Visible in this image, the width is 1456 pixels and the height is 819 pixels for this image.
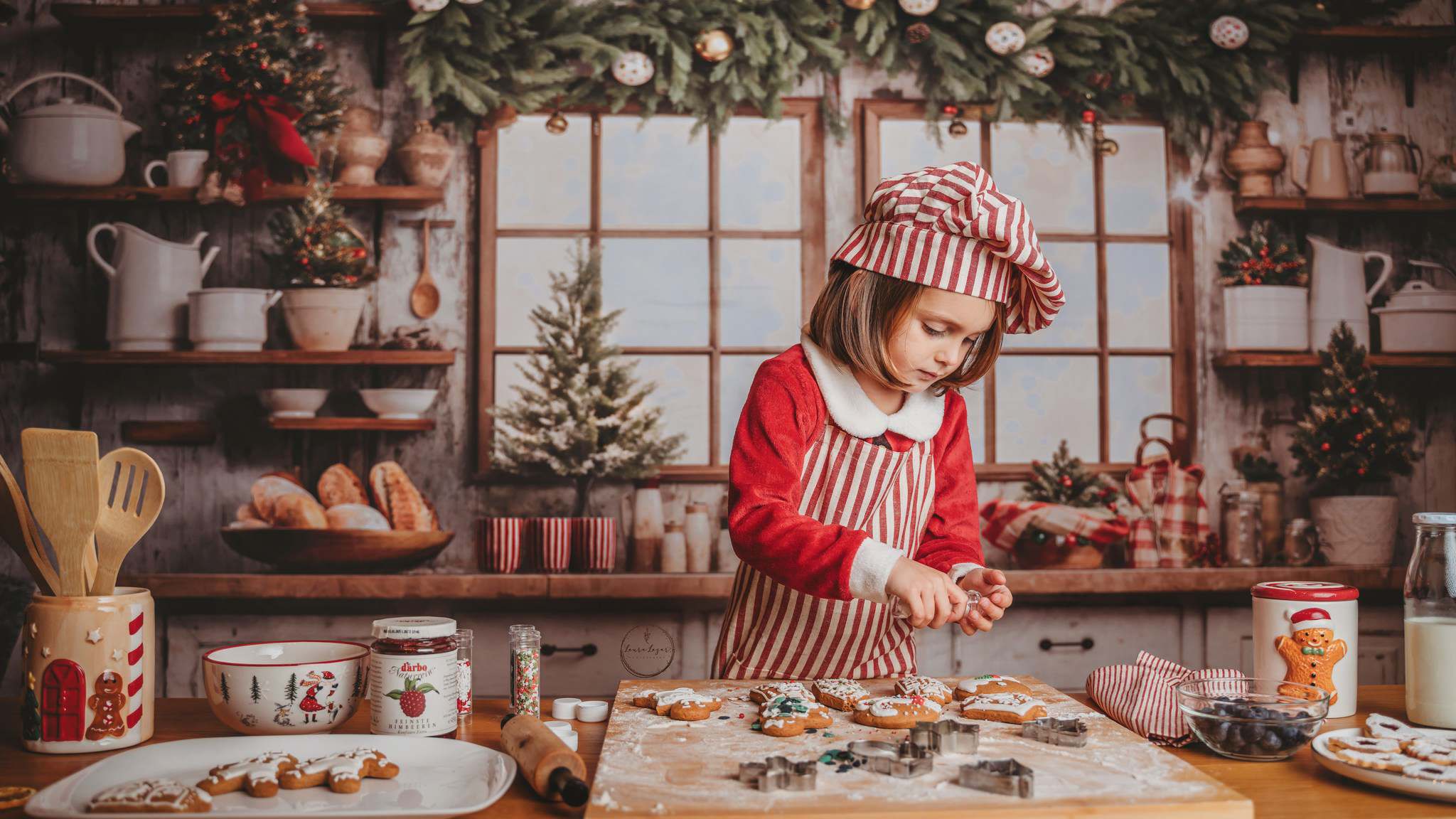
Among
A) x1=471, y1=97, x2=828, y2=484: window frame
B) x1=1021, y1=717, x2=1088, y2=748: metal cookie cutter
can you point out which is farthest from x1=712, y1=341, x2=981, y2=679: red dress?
x1=471, y1=97, x2=828, y2=484: window frame

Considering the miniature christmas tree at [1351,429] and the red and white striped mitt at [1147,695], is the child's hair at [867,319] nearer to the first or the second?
the red and white striped mitt at [1147,695]

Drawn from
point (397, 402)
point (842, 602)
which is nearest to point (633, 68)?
point (397, 402)

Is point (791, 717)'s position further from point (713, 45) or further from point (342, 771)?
point (713, 45)

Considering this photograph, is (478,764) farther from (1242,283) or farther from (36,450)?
(1242,283)

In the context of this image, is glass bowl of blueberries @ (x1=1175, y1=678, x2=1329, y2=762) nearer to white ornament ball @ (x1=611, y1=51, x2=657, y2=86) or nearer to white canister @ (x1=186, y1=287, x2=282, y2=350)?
white ornament ball @ (x1=611, y1=51, x2=657, y2=86)

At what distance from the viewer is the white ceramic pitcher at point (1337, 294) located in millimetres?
3285

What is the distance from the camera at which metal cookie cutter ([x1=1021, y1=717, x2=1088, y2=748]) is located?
112 centimetres

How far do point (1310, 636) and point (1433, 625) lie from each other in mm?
127

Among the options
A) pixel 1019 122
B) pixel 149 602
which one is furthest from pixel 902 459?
pixel 1019 122

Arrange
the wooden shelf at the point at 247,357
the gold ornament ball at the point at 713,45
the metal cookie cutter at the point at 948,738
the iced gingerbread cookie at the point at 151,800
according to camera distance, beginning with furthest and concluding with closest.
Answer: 1. the gold ornament ball at the point at 713,45
2. the wooden shelf at the point at 247,357
3. the metal cookie cutter at the point at 948,738
4. the iced gingerbread cookie at the point at 151,800

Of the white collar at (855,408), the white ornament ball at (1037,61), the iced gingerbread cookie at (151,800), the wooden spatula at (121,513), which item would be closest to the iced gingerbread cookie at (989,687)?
the white collar at (855,408)

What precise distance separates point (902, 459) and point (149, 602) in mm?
1013

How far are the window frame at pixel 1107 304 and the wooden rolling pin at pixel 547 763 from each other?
2.42 m

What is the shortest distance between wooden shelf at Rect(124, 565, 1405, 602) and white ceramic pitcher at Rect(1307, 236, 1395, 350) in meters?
0.76
